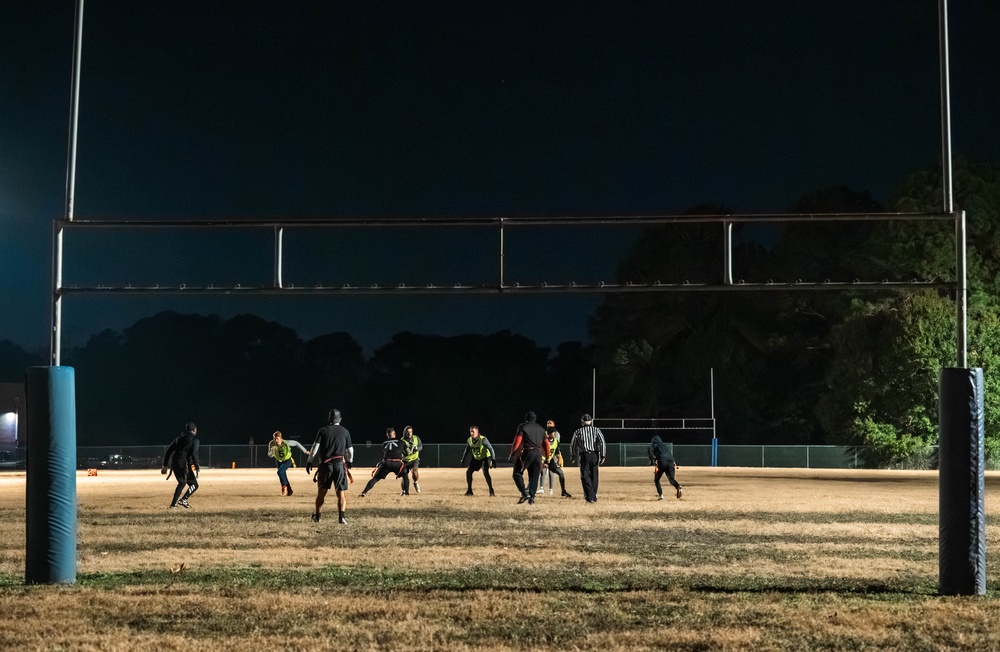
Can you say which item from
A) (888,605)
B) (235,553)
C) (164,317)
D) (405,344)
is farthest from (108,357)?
(888,605)

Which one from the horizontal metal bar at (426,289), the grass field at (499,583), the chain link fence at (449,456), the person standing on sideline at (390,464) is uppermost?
the horizontal metal bar at (426,289)

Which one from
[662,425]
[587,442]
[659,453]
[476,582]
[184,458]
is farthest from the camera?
[662,425]

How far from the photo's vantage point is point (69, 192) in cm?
1355

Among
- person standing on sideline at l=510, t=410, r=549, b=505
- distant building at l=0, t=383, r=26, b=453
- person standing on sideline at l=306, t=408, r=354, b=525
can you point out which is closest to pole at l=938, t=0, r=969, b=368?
person standing on sideline at l=306, t=408, r=354, b=525

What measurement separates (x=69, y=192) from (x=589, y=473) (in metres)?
16.0

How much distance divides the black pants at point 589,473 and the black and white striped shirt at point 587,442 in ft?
0.38

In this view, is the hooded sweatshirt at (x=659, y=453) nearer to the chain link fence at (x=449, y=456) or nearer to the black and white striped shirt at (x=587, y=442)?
the black and white striped shirt at (x=587, y=442)

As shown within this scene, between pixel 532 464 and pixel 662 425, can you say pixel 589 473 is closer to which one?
pixel 532 464

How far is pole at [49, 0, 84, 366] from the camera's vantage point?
43.5 feet

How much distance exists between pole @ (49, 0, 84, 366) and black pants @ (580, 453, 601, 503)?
1525 cm

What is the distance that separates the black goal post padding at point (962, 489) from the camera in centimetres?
1209

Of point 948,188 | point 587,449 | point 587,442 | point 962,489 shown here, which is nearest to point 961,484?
point 962,489

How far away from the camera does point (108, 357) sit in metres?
114

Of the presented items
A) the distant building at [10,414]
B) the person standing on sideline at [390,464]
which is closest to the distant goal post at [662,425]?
the person standing on sideline at [390,464]
